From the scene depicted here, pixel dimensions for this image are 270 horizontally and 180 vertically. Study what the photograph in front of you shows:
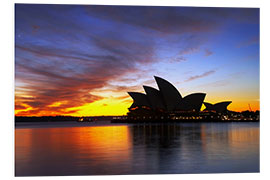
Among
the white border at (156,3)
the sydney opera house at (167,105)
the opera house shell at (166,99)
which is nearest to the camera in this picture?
the white border at (156,3)

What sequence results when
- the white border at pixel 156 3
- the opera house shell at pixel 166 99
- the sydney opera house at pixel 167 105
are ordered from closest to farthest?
the white border at pixel 156 3, the opera house shell at pixel 166 99, the sydney opera house at pixel 167 105

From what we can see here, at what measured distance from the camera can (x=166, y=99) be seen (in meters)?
33.1

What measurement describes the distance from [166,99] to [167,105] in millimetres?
1595

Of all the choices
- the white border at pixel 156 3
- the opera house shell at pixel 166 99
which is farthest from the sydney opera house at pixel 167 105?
the white border at pixel 156 3

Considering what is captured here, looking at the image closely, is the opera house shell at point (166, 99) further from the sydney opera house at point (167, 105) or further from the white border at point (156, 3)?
the white border at point (156, 3)

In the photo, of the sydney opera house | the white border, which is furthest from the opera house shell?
the white border

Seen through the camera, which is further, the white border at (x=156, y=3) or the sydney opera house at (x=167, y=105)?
the sydney opera house at (x=167, y=105)

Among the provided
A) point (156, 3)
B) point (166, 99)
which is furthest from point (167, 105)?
point (156, 3)

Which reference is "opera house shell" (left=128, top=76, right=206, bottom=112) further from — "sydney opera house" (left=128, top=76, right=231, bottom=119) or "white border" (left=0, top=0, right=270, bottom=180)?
"white border" (left=0, top=0, right=270, bottom=180)

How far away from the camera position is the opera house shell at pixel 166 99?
31695mm

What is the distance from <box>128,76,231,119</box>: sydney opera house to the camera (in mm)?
32344

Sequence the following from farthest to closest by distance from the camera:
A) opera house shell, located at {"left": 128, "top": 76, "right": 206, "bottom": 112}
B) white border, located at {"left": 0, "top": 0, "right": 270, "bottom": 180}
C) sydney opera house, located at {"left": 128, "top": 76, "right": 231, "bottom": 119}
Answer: sydney opera house, located at {"left": 128, "top": 76, "right": 231, "bottom": 119}
opera house shell, located at {"left": 128, "top": 76, "right": 206, "bottom": 112}
white border, located at {"left": 0, "top": 0, "right": 270, "bottom": 180}
